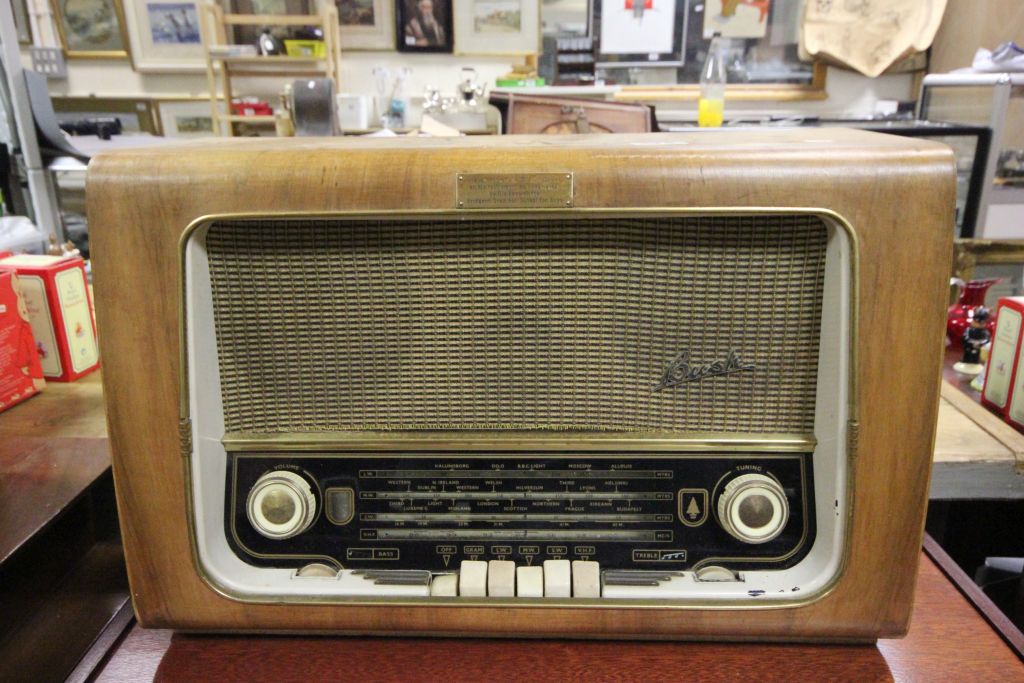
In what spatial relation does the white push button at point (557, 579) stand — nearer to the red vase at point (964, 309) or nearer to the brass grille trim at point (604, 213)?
the brass grille trim at point (604, 213)

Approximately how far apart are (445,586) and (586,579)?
0.12m

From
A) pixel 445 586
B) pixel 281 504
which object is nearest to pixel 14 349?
pixel 281 504

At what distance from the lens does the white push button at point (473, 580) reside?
2.02 ft

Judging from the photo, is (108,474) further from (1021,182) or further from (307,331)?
(1021,182)

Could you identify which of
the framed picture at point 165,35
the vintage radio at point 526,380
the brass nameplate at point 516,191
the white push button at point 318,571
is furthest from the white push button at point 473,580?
the framed picture at point 165,35

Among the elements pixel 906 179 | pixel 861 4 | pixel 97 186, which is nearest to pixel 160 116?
pixel 861 4

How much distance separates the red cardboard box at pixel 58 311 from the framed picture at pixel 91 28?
3305 mm

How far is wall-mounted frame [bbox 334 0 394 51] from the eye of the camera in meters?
3.72

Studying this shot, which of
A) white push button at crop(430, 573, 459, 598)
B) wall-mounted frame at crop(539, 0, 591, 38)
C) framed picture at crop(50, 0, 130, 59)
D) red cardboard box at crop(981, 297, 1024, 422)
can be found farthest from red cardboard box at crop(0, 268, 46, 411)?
framed picture at crop(50, 0, 130, 59)

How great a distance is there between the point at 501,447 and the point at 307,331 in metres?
0.18

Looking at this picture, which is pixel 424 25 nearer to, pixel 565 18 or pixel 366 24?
pixel 366 24

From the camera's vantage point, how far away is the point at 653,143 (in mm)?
608

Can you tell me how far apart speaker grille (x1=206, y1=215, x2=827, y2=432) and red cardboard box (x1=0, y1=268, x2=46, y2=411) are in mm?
565

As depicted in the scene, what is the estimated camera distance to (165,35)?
3797mm
